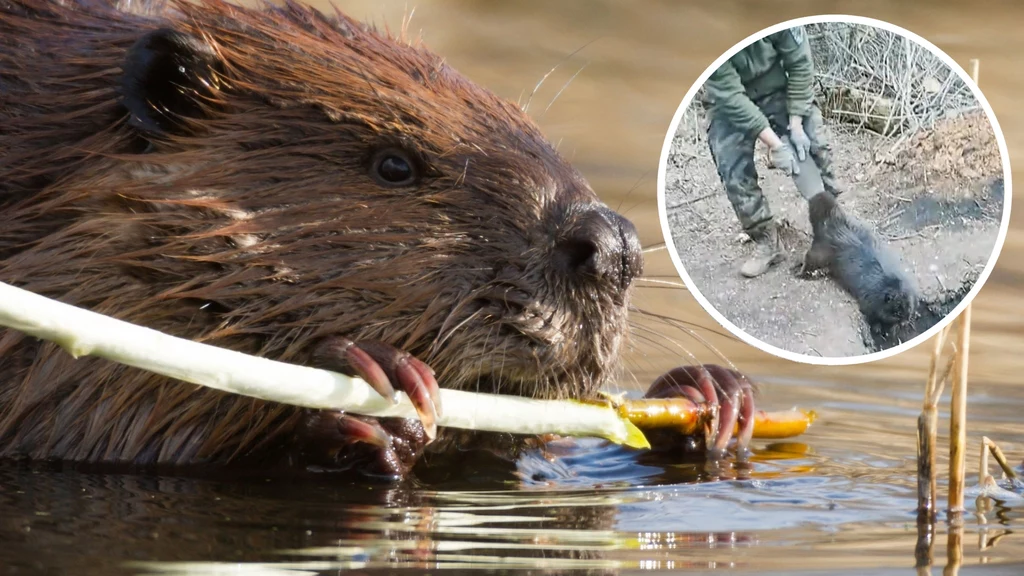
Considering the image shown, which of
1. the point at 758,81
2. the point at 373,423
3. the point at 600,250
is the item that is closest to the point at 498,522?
the point at 373,423

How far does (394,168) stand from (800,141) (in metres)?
0.98

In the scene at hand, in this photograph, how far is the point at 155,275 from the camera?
10.3 ft

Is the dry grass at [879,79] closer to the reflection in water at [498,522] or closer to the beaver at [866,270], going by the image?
the beaver at [866,270]

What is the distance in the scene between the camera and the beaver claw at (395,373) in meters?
2.84

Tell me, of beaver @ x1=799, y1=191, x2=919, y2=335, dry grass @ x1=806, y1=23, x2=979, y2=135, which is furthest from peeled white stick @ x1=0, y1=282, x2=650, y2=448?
dry grass @ x1=806, y1=23, x2=979, y2=135

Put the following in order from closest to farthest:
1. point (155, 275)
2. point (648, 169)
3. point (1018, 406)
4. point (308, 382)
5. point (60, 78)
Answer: point (308, 382) < point (155, 275) < point (60, 78) < point (1018, 406) < point (648, 169)

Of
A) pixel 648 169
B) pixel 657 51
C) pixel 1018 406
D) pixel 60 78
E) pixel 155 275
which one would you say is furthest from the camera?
pixel 657 51

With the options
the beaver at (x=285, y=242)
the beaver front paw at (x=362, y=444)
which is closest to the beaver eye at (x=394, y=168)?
the beaver at (x=285, y=242)

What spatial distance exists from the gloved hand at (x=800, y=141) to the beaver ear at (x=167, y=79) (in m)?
1.26

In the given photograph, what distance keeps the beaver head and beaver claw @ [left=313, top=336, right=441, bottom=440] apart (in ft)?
0.39

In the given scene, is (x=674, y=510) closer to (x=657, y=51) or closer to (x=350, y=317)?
(x=350, y=317)

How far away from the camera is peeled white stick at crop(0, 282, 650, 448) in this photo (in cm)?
221

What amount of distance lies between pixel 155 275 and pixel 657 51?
17.0ft

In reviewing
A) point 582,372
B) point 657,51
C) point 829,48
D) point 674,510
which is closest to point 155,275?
point 582,372
